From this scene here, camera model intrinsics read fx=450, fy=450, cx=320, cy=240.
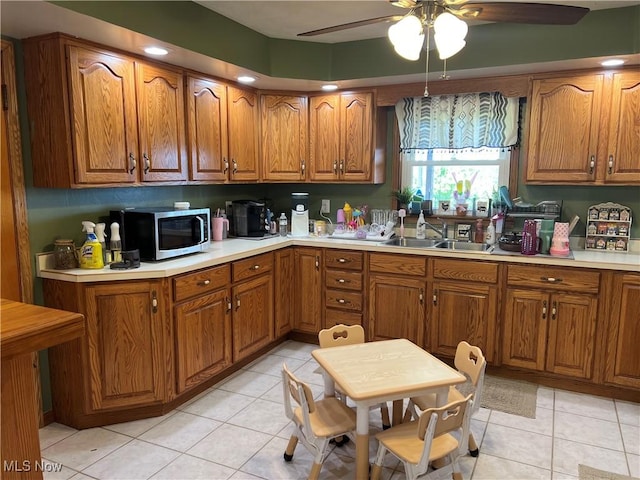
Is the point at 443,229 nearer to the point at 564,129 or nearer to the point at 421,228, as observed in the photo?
the point at 421,228

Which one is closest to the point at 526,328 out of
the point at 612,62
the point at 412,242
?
the point at 412,242

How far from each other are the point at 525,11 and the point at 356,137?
1959mm

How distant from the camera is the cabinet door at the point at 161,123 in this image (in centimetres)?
282

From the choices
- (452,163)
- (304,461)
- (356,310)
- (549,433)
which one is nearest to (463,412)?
(304,461)

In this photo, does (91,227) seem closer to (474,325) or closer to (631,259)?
(474,325)

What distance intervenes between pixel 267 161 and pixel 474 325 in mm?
2159

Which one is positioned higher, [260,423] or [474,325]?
[474,325]

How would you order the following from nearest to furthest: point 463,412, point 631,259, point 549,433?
1. point 463,412
2. point 549,433
3. point 631,259

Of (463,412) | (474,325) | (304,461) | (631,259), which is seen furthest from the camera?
(474,325)

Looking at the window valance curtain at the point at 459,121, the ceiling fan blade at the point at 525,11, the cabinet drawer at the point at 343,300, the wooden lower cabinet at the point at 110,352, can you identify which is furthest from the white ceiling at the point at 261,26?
the cabinet drawer at the point at 343,300

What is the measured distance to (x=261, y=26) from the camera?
326 centimetres

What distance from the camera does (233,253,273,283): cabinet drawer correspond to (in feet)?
10.5

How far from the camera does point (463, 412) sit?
1.88 m

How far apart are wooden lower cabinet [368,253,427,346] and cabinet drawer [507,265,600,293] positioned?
637mm
